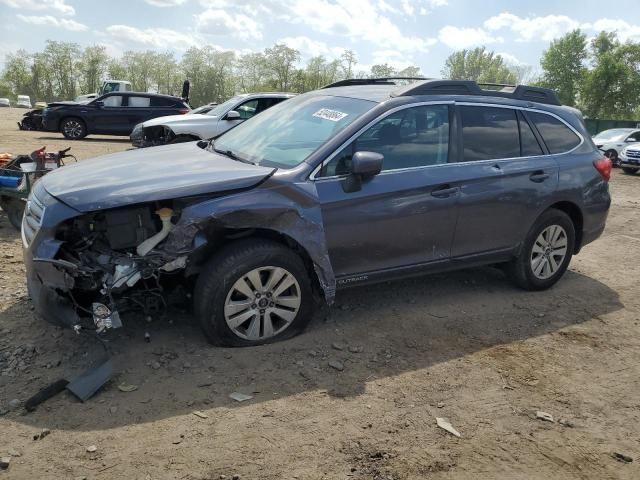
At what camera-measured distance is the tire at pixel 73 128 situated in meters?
17.7

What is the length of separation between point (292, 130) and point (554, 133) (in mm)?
2613

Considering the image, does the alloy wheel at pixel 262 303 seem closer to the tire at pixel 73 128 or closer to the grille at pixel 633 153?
the tire at pixel 73 128

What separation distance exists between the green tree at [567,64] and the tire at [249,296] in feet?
173

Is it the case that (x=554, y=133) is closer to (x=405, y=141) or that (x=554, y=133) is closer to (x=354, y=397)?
(x=405, y=141)

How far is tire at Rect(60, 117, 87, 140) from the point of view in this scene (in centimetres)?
1770

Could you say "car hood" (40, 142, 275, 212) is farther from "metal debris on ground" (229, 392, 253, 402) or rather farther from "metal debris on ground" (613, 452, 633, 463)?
"metal debris on ground" (613, 452, 633, 463)

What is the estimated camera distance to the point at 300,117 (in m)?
4.57

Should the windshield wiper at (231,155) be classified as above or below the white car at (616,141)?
below

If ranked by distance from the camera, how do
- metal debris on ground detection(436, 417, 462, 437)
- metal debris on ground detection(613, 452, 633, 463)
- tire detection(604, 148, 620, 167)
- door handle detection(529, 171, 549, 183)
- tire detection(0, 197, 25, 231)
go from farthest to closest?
tire detection(604, 148, 620, 167), tire detection(0, 197, 25, 231), door handle detection(529, 171, 549, 183), metal debris on ground detection(436, 417, 462, 437), metal debris on ground detection(613, 452, 633, 463)

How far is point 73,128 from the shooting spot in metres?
17.8

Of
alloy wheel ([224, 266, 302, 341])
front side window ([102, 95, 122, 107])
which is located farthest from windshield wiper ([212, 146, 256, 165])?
front side window ([102, 95, 122, 107])

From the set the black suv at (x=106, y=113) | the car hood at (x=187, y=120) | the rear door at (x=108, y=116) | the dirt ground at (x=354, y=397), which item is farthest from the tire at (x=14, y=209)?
the rear door at (x=108, y=116)

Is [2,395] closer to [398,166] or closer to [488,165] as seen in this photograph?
[398,166]

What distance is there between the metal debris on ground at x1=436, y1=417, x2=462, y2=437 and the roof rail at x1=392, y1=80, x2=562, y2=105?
2496 mm
